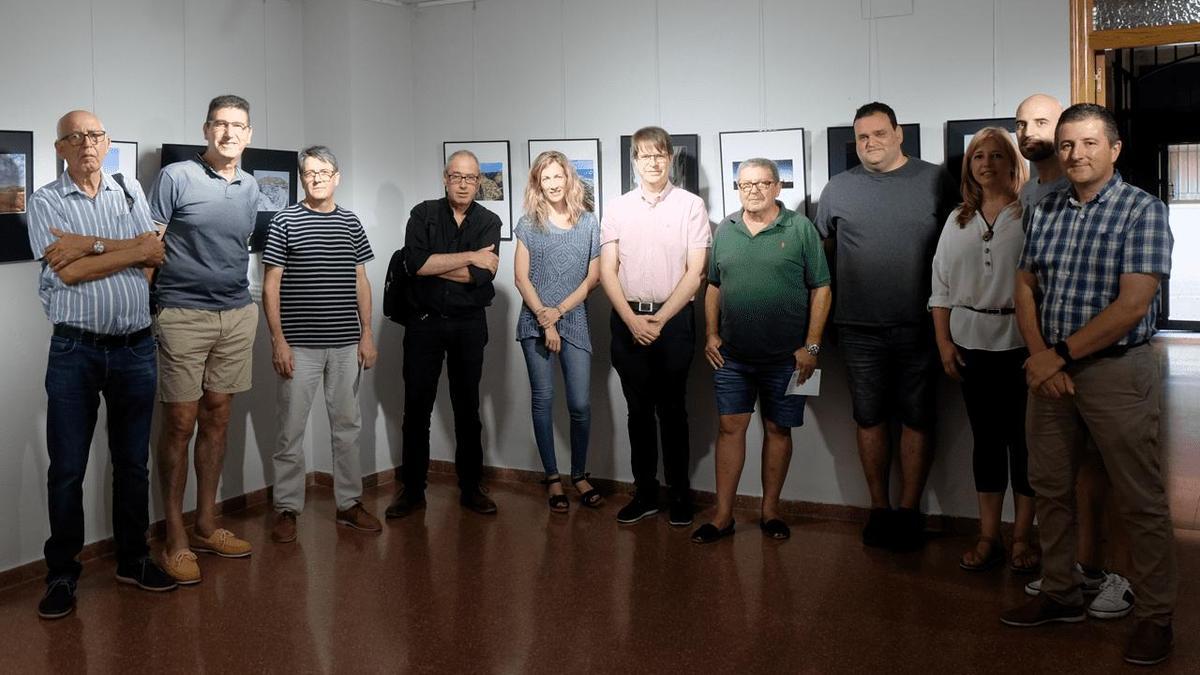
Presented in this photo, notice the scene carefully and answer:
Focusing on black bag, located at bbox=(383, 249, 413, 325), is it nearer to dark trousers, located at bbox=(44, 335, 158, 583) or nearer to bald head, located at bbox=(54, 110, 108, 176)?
dark trousers, located at bbox=(44, 335, 158, 583)

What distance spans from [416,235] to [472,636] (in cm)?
219

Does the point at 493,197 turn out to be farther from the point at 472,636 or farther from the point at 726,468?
the point at 472,636

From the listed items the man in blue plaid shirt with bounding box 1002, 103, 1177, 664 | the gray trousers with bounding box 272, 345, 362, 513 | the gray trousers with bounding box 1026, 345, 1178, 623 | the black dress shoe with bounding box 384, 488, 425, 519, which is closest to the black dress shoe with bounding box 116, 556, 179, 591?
the gray trousers with bounding box 272, 345, 362, 513

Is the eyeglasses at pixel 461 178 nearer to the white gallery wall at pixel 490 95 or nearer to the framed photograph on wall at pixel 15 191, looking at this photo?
the white gallery wall at pixel 490 95

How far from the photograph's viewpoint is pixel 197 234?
4555 millimetres

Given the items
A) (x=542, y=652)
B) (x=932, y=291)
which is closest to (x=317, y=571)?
(x=542, y=652)

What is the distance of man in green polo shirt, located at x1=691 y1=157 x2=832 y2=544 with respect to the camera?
489cm

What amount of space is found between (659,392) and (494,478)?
1.36 metres

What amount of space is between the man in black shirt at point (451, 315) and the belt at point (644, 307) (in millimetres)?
704

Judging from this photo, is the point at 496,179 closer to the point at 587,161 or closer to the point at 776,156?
the point at 587,161

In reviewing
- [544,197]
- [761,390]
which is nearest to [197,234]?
[544,197]

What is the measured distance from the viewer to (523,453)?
20.4 feet

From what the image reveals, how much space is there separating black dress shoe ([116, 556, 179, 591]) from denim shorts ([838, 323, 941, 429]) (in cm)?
295

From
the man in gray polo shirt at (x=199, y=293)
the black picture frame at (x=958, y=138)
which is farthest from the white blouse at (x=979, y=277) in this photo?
the man in gray polo shirt at (x=199, y=293)
